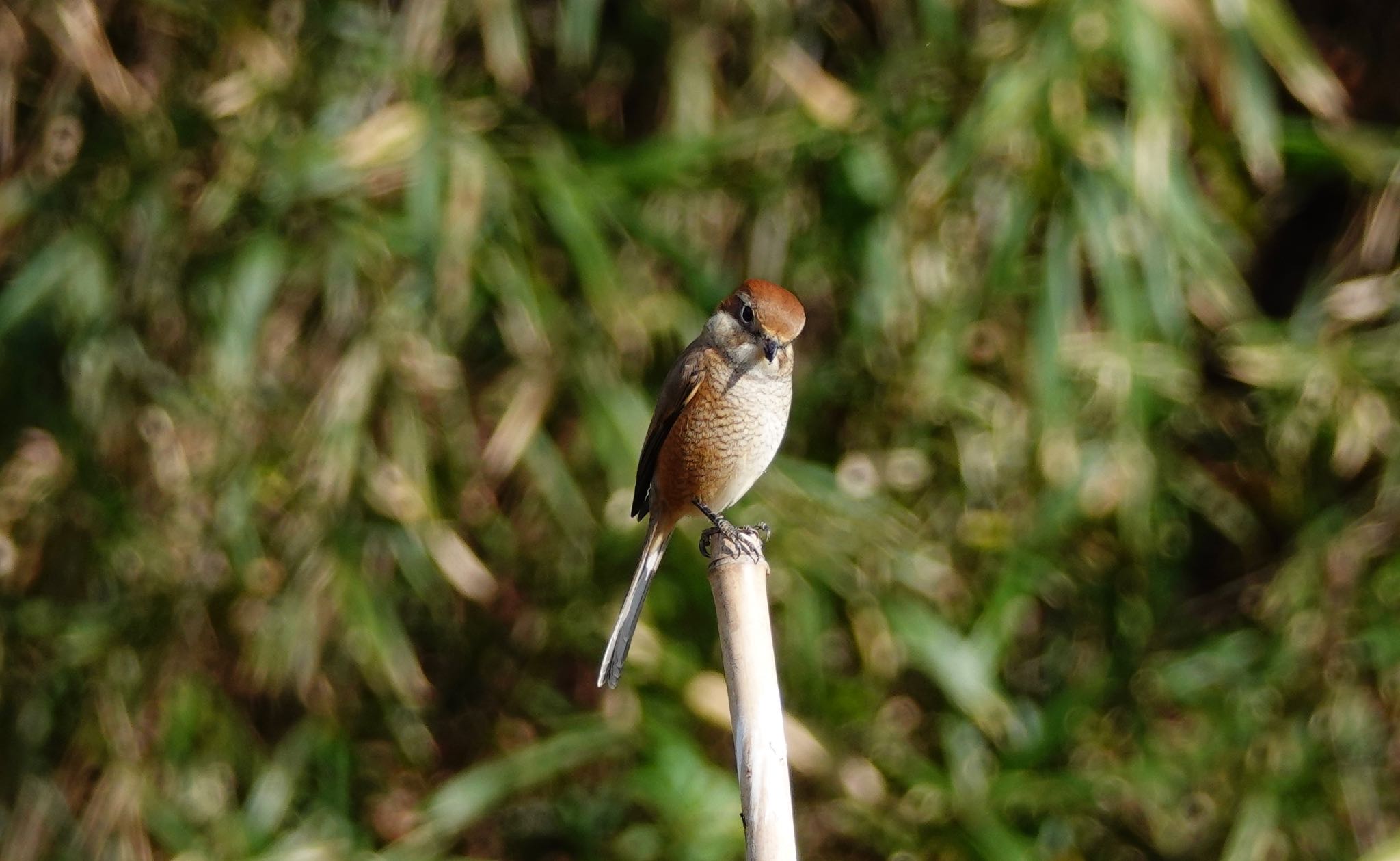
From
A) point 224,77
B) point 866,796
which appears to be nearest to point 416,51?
point 224,77

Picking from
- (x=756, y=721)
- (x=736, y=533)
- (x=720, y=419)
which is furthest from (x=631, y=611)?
(x=756, y=721)

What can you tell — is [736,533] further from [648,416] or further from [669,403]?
[648,416]

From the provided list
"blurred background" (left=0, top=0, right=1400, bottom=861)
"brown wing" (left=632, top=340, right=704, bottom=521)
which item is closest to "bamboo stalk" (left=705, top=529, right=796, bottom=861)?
"brown wing" (left=632, top=340, right=704, bottom=521)

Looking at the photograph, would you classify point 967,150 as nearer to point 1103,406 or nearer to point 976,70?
point 976,70

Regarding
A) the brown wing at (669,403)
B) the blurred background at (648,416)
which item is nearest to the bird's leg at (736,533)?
the brown wing at (669,403)

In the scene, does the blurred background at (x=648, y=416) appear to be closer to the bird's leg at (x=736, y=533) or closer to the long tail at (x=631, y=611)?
the long tail at (x=631, y=611)

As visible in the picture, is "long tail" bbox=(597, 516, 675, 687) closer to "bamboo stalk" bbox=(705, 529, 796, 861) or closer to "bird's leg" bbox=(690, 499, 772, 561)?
"bird's leg" bbox=(690, 499, 772, 561)
